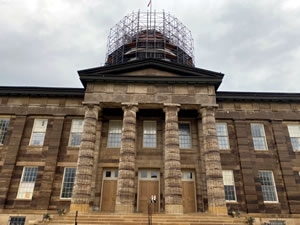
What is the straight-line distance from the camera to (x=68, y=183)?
18641mm

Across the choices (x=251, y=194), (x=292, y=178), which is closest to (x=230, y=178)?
(x=251, y=194)

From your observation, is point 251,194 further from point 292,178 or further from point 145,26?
point 145,26

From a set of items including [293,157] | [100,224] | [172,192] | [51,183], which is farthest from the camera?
[293,157]

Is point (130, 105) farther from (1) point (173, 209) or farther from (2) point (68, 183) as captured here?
(1) point (173, 209)

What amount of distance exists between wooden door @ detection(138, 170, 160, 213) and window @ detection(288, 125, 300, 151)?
12100mm

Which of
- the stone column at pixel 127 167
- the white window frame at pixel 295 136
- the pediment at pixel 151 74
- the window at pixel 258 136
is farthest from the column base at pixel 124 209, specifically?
the white window frame at pixel 295 136

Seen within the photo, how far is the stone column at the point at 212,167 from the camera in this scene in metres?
15.9

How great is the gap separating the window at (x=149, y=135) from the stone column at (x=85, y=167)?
4577mm

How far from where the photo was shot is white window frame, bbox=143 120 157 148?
20031mm

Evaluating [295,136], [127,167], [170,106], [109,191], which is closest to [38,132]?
[109,191]

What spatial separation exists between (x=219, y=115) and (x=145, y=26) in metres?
16.7

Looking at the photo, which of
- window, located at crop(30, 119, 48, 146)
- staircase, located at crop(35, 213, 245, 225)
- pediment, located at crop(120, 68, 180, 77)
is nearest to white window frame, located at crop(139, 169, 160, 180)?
staircase, located at crop(35, 213, 245, 225)

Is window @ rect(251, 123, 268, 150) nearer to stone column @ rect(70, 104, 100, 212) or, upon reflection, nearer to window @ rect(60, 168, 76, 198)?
stone column @ rect(70, 104, 100, 212)

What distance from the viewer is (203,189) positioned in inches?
725
